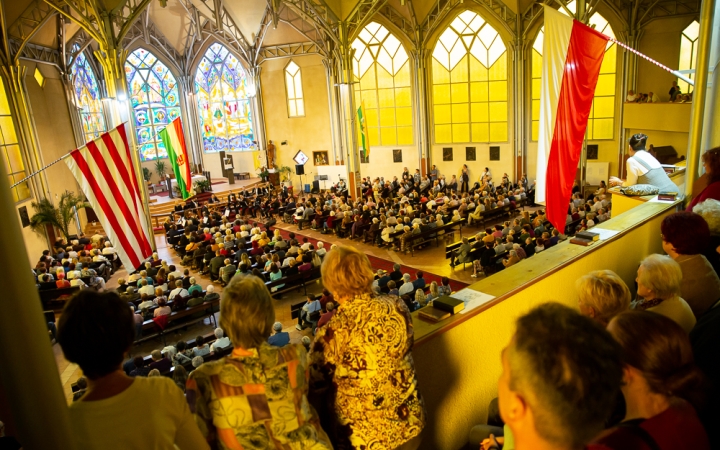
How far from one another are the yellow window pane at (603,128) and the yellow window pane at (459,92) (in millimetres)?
5622

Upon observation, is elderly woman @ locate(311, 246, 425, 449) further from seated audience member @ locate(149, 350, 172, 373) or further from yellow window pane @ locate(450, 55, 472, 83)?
yellow window pane @ locate(450, 55, 472, 83)

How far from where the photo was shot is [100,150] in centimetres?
739

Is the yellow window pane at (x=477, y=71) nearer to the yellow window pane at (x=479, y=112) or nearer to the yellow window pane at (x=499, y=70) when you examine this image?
the yellow window pane at (x=499, y=70)

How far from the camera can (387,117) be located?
24312 millimetres

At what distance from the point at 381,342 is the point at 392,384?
0.73 feet

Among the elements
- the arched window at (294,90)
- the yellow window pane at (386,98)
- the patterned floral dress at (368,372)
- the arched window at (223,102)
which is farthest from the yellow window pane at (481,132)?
the patterned floral dress at (368,372)

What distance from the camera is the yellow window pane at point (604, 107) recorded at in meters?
19.9

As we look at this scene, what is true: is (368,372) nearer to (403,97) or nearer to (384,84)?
(403,97)

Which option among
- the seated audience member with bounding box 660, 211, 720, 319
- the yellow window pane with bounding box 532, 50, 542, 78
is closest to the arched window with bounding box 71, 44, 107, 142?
the yellow window pane with bounding box 532, 50, 542, 78

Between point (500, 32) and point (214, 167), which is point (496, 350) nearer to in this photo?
point (500, 32)

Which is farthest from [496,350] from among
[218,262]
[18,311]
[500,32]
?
[500,32]

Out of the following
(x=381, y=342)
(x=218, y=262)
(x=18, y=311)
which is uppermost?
(x=18, y=311)

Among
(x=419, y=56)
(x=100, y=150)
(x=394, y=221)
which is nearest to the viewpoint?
(x=100, y=150)

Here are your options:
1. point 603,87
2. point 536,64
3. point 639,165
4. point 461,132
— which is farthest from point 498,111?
point 639,165
